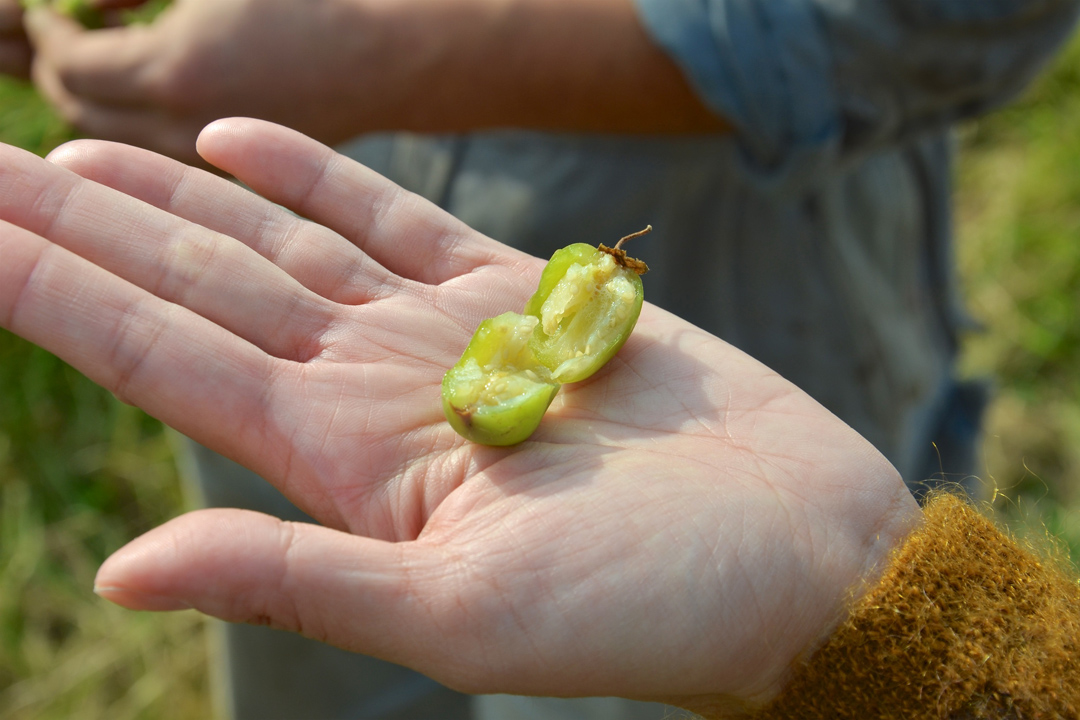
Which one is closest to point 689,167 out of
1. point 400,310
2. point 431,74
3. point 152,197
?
point 431,74

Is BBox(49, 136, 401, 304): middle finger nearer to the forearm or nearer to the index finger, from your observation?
the index finger

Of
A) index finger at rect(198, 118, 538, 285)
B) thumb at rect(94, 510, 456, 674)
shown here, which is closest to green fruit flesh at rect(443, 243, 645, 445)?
index finger at rect(198, 118, 538, 285)

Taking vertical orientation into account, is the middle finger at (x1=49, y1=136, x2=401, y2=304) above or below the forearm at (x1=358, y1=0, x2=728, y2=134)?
below

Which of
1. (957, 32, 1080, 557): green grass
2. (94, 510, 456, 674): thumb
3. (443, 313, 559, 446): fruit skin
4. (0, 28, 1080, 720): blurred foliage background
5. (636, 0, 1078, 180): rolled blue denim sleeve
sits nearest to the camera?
(94, 510, 456, 674): thumb

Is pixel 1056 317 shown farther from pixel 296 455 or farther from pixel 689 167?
pixel 296 455

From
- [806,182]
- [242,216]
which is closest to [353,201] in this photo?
[242,216]

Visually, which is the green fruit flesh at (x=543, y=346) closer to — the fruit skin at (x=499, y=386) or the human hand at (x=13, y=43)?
the fruit skin at (x=499, y=386)
